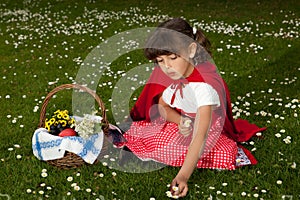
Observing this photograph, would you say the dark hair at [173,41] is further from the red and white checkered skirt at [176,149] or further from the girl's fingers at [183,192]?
the girl's fingers at [183,192]

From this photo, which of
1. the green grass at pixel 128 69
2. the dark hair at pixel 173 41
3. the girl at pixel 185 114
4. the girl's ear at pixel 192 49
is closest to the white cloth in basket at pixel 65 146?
the green grass at pixel 128 69

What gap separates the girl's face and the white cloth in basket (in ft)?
3.73

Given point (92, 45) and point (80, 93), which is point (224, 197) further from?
point (92, 45)

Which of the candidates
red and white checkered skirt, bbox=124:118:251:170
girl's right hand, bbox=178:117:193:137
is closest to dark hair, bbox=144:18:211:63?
girl's right hand, bbox=178:117:193:137

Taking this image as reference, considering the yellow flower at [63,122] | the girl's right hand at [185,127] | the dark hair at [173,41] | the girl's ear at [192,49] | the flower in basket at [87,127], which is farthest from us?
the yellow flower at [63,122]

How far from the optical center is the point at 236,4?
16.9m

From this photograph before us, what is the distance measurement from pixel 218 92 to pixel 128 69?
14.6 feet

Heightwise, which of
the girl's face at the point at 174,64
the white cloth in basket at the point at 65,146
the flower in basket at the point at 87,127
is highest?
the girl's face at the point at 174,64

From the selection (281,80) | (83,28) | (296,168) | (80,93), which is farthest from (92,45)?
(296,168)

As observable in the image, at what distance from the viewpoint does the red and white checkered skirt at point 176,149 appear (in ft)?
18.1

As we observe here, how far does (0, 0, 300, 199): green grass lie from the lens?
5.21 metres

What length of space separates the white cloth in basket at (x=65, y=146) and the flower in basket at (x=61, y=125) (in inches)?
5.3

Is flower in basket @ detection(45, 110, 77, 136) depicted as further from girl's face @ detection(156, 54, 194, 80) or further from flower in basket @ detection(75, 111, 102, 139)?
girl's face @ detection(156, 54, 194, 80)

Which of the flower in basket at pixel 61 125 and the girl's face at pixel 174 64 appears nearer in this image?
the girl's face at pixel 174 64
